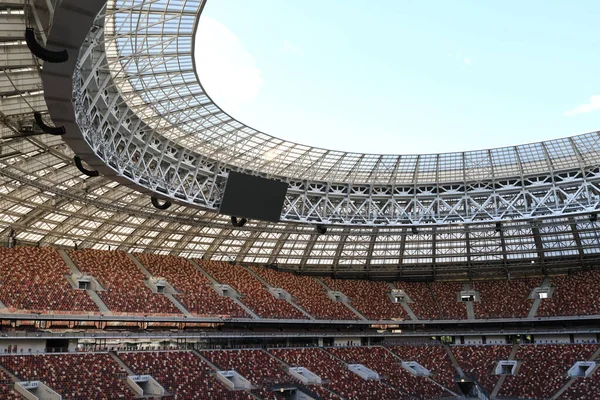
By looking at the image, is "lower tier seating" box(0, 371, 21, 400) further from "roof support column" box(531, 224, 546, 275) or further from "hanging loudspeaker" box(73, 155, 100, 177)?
"roof support column" box(531, 224, 546, 275)

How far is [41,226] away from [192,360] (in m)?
18.3

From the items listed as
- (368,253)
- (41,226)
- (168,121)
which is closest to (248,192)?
(168,121)

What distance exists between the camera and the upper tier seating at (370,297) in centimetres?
6108

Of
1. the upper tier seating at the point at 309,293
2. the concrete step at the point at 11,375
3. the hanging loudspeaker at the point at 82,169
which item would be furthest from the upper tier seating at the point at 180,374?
the upper tier seating at the point at 309,293

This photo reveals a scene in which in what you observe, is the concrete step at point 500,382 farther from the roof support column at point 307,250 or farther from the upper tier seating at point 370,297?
the roof support column at point 307,250

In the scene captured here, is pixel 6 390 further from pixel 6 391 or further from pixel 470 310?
pixel 470 310

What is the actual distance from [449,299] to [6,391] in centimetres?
4822

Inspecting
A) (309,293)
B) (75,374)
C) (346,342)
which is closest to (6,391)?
(75,374)

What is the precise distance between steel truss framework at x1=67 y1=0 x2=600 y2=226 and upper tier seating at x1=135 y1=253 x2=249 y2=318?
1091cm

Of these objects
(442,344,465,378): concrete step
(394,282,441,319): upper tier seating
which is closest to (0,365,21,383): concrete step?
(442,344,465,378): concrete step

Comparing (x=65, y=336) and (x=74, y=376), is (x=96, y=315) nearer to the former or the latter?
(x=65, y=336)

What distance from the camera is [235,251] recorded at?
207 feet

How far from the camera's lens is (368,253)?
64500mm

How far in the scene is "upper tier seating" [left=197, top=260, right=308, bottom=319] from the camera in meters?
52.4
